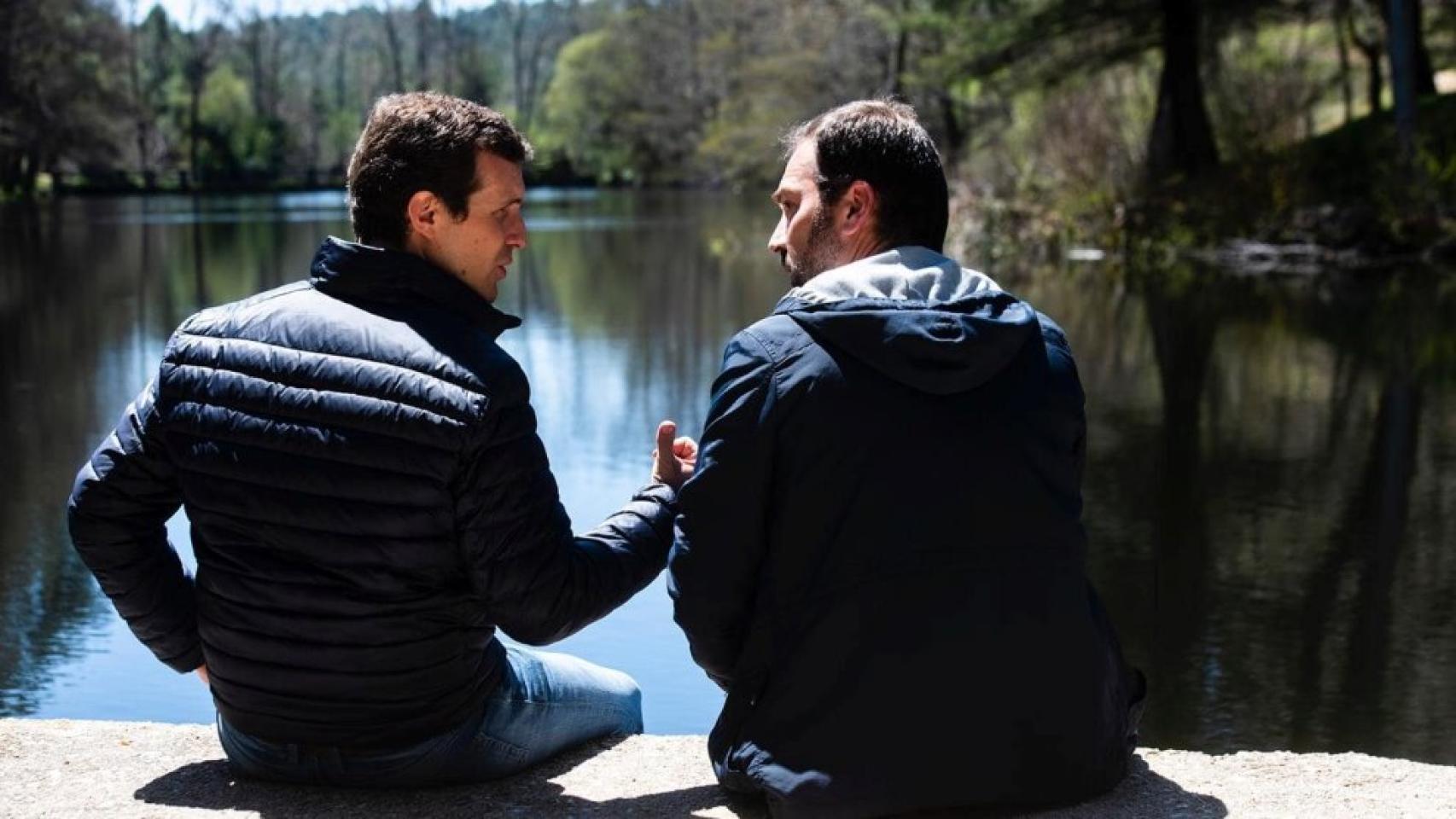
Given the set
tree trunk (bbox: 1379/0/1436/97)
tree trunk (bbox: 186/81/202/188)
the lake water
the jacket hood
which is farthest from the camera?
tree trunk (bbox: 186/81/202/188)

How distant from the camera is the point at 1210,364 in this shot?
1170 centimetres

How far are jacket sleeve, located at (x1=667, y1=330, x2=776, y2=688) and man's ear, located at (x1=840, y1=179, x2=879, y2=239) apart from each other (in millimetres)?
238

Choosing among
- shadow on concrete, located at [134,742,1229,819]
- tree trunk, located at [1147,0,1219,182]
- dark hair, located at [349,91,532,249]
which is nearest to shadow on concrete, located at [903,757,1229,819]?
shadow on concrete, located at [134,742,1229,819]

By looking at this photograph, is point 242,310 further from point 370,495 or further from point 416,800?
point 416,800

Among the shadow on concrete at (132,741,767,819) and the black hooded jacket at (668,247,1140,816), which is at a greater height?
the black hooded jacket at (668,247,1140,816)

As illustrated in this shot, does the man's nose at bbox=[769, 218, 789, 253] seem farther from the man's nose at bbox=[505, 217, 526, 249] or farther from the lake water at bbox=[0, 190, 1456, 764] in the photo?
the lake water at bbox=[0, 190, 1456, 764]

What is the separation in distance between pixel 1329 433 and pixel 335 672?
23.6ft

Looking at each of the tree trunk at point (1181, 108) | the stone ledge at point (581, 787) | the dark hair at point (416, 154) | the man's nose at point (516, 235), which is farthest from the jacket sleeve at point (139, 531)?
the tree trunk at point (1181, 108)

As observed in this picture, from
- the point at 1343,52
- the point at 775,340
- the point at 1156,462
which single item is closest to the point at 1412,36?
the point at 1343,52

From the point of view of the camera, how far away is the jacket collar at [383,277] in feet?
8.96

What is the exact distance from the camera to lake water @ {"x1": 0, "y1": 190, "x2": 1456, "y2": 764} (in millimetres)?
5082

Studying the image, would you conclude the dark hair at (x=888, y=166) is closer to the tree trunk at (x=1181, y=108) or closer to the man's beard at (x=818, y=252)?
the man's beard at (x=818, y=252)

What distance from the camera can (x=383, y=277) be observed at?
2.73 meters

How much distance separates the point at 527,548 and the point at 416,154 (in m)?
0.59
